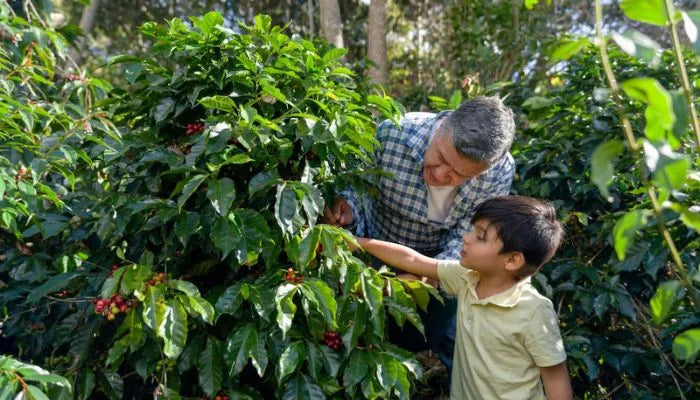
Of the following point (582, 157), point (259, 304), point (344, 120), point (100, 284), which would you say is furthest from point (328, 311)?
point (582, 157)

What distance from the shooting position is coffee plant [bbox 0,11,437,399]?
195cm

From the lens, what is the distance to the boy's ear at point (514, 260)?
7.32ft

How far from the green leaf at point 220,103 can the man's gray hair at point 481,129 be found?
2.44ft

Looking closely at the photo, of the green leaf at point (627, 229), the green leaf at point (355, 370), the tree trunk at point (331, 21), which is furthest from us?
the tree trunk at point (331, 21)

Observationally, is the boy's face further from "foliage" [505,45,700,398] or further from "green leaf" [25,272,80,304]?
"green leaf" [25,272,80,304]

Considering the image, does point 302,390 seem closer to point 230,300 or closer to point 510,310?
point 230,300

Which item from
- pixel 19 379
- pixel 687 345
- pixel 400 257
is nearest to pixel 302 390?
pixel 400 257

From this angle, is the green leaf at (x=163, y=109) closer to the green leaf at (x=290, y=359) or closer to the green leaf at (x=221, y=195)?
the green leaf at (x=221, y=195)

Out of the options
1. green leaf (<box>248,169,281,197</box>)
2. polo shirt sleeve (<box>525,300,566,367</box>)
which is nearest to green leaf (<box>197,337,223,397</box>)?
green leaf (<box>248,169,281,197</box>)

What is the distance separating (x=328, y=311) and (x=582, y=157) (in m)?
1.72

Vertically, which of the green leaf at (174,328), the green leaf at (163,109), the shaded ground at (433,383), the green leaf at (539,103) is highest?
the green leaf at (163,109)

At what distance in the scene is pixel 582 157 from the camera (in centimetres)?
319

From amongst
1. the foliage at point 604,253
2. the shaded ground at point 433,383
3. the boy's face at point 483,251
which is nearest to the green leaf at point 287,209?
the boy's face at point 483,251

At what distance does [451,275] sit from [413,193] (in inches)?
15.3
